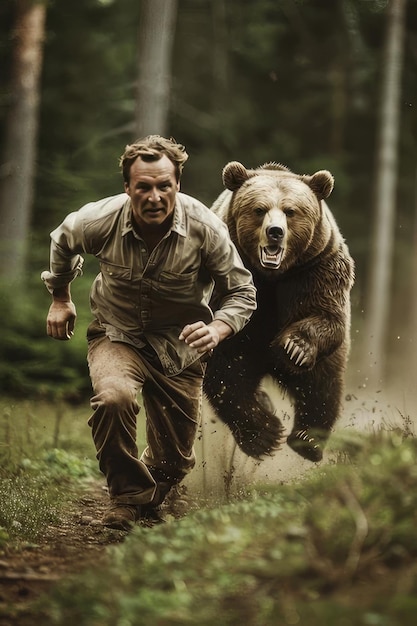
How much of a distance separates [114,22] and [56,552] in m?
11.5

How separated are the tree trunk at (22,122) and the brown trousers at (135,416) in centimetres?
583

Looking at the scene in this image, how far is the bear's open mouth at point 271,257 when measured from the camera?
5797mm

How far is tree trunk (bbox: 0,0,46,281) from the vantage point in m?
11.1

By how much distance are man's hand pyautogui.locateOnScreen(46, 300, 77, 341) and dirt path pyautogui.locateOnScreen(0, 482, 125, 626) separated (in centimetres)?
111

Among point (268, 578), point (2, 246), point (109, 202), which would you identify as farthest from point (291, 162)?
point (268, 578)

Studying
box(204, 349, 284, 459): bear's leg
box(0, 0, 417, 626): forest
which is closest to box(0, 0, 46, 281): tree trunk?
box(0, 0, 417, 626): forest

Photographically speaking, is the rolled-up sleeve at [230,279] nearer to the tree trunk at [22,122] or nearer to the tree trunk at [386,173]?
the tree trunk at [22,122]

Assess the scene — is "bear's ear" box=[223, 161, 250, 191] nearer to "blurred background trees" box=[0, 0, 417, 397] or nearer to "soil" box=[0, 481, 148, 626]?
"soil" box=[0, 481, 148, 626]

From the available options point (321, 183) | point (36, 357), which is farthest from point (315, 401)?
point (36, 357)

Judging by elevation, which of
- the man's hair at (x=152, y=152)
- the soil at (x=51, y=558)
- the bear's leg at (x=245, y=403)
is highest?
the man's hair at (x=152, y=152)

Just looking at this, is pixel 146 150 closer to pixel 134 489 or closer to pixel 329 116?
pixel 134 489

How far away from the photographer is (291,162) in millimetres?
16250

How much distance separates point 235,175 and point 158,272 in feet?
4.34

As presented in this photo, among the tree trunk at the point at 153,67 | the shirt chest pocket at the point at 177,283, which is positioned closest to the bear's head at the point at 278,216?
the shirt chest pocket at the point at 177,283
